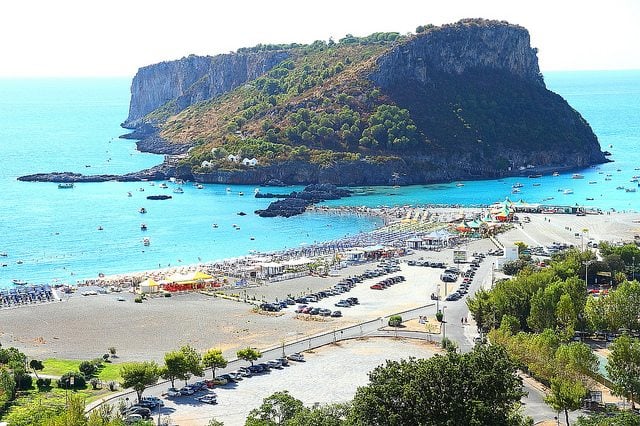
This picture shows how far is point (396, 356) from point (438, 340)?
3873mm

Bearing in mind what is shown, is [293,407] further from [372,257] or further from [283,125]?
[283,125]

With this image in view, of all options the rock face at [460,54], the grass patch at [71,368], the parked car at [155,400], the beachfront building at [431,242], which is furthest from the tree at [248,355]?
the rock face at [460,54]

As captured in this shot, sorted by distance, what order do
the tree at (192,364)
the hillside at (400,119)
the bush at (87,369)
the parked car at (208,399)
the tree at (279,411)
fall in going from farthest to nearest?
the hillside at (400,119) < the bush at (87,369) < the tree at (192,364) < the parked car at (208,399) < the tree at (279,411)

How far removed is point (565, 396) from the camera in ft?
115

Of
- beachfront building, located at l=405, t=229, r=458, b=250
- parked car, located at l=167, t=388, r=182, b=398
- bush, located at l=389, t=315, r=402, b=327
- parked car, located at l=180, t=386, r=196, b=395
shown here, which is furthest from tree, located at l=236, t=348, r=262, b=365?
beachfront building, located at l=405, t=229, r=458, b=250

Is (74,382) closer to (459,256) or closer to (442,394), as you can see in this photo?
(442,394)

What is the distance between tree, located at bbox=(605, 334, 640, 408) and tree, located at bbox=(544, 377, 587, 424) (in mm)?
2180

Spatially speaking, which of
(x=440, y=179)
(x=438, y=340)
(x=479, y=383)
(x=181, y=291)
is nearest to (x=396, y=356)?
(x=438, y=340)

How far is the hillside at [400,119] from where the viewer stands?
424ft

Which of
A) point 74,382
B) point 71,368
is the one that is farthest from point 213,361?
point 71,368

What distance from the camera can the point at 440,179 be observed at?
12962cm

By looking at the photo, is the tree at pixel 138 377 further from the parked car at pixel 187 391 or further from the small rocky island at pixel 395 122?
the small rocky island at pixel 395 122

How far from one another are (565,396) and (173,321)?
2637 cm

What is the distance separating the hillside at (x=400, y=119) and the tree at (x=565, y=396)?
89.6m
